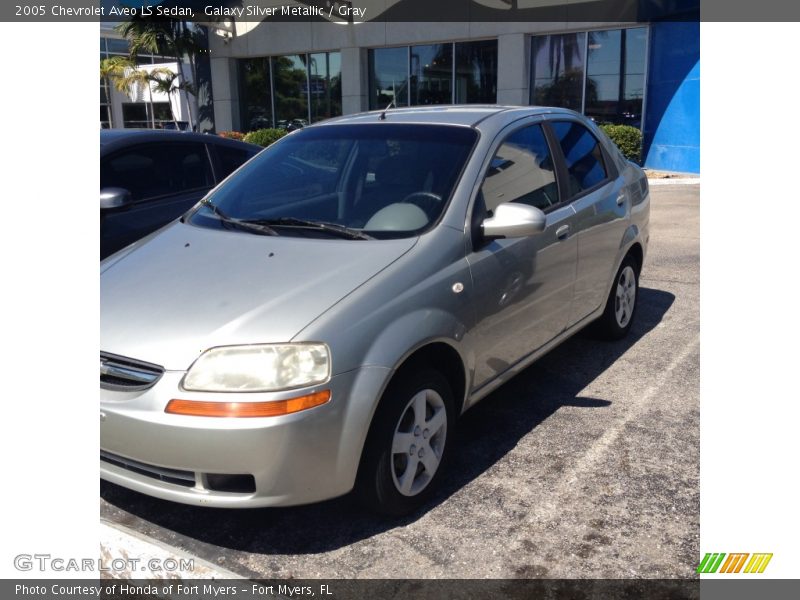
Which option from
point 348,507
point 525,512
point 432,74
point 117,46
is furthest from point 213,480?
point 117,46

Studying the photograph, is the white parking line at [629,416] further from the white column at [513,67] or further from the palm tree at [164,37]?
the palm tree at [164,37]

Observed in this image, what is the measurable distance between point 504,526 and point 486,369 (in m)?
0.79

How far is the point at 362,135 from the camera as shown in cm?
416

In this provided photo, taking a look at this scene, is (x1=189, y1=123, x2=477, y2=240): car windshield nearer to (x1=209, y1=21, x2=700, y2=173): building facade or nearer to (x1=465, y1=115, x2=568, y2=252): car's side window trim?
(x1=465, y1=115, x2=568, y2=252): car's side window trim

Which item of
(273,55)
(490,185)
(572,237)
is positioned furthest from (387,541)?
(273,55)

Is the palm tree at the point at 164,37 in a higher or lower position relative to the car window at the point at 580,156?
higher

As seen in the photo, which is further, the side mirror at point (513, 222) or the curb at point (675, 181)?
the curb at point (675, 181)

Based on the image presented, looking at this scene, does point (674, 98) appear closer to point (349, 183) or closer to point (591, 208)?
point (591, 208)

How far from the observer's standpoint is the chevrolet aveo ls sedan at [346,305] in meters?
2.72

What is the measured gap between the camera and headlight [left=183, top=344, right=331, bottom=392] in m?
2.70

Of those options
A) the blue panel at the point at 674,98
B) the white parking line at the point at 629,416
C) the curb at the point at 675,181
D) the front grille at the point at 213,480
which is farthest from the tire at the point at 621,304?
the blue panel at the point at 674,98

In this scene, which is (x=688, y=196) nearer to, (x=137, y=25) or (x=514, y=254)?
(x=514, y=254)

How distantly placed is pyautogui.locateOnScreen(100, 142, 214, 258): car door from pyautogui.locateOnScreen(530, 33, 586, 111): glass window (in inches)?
510

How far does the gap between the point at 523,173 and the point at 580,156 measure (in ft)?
2.99
